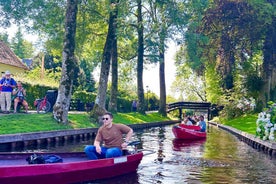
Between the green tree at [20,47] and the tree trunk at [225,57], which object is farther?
the green tree at [20,47]

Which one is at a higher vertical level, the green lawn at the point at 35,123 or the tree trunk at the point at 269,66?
the tree trunk at the point at 269,66

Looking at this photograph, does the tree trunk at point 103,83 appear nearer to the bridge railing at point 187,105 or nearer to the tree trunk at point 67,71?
the tree trunk at point 67,71

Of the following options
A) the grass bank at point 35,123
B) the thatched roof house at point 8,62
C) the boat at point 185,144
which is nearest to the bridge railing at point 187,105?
the thatched roof house at point 8,62

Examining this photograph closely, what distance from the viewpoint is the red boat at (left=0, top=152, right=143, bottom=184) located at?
884 cm

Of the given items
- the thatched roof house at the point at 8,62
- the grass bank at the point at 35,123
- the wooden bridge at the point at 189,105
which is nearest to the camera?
the grass bank at the point at 35,123

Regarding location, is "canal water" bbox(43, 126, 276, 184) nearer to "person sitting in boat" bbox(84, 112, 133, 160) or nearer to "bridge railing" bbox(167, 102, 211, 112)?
"person sitting in boat" bbox(84, 112, 133, 160)

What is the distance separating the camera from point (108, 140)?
1120cm

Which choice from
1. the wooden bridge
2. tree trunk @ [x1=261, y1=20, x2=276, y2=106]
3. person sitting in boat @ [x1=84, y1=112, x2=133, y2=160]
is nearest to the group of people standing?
person sitting in boat @ [x1=84, y1=112, x2=133, y2=160]

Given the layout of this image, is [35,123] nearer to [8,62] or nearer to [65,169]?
[65,169]

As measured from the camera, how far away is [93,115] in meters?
24.2

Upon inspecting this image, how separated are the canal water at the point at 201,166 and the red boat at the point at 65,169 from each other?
0.25 m

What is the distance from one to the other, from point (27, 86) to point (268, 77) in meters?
18.9

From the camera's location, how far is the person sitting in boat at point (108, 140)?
10.9 metres

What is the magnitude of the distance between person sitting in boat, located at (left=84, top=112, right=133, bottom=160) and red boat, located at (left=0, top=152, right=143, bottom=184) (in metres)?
0.31
